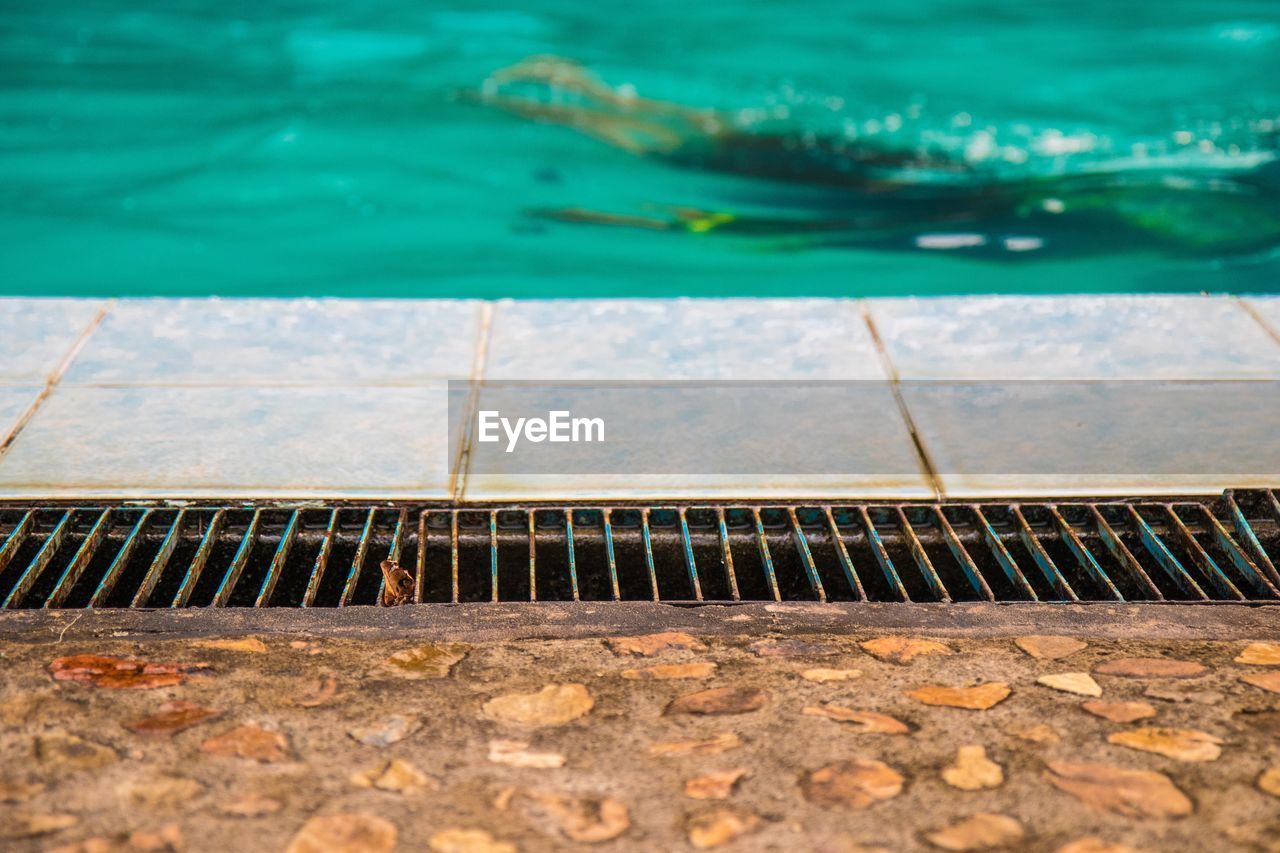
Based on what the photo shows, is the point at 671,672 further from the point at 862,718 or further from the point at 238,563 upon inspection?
the point at 238,563

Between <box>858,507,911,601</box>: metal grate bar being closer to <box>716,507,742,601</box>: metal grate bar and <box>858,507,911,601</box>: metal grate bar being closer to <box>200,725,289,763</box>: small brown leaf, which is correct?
<box>716,507,742,601</box>: metal grate bar

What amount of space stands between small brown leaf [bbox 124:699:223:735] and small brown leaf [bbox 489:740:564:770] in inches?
16.3

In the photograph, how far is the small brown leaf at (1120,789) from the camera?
1.53m

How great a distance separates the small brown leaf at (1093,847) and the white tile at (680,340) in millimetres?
1849

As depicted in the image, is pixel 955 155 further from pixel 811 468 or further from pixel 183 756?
pixel 183 756

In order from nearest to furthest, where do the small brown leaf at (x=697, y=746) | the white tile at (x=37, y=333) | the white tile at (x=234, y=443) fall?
the small brown leaf at (x=697, y=746), the white tile at (x=234, y=443), the white tile at (x=37, y=333)

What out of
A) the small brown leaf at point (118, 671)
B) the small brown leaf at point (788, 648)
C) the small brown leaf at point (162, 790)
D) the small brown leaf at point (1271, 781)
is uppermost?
the small brown leaf at point (118, 671)

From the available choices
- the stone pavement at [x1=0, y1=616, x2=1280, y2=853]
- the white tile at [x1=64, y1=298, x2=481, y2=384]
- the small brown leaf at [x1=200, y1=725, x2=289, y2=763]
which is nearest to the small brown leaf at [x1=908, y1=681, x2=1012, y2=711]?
the stone pavement at [x1=0, y1=616, x2=1280, y2=853]

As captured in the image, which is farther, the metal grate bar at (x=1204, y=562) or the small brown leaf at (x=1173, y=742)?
the metal grate bar at (x=1204, y=562)

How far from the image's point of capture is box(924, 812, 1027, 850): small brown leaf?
1.48m

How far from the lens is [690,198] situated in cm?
600

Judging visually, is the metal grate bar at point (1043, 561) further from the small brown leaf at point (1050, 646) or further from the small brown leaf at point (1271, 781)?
the small brown leaf at point (1271, 781)

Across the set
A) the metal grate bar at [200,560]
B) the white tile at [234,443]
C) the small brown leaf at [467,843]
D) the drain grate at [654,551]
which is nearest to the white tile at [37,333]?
the white tile at [234,443]

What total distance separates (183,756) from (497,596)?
0.71 metres
